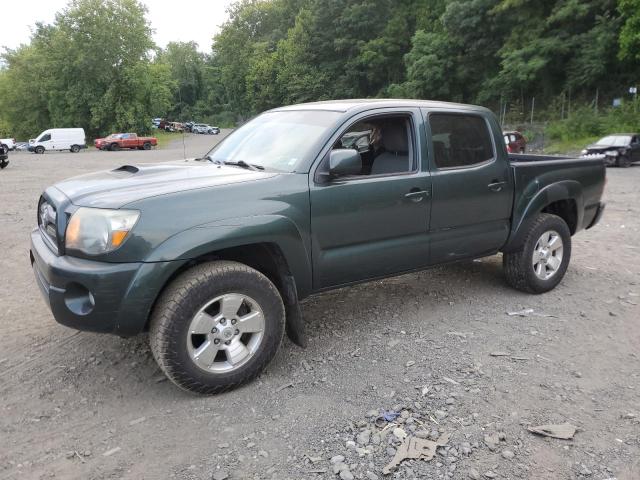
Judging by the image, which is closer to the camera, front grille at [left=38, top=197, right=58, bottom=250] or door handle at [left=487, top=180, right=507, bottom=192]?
front grille at [left=38, top=197, right=58, bottom=250]

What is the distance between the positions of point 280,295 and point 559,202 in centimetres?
337

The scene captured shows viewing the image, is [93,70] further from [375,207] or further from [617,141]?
[375,207]

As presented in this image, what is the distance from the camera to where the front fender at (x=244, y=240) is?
313cm

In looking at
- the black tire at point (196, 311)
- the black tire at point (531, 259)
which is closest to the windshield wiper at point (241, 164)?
the black tire at point (196, 311)

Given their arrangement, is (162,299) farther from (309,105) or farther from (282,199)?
(309,105)

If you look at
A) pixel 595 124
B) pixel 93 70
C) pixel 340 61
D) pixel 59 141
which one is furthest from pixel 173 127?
pixel 595 124

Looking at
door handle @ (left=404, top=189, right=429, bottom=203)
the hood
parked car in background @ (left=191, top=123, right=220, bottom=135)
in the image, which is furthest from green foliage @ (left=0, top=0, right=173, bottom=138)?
door handle @ (left=404, top=189, right=429, bottom=203)

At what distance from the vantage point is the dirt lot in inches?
110

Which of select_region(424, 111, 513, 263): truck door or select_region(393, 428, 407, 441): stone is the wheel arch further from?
select_region(424, 111, 513, 263): truck door

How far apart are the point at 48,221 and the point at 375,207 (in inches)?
89.0

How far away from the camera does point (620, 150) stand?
67.8ft

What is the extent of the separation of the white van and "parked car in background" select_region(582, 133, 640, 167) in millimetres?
37514

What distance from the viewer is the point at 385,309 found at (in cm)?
491

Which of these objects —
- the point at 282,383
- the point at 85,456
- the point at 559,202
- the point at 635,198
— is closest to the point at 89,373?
the point at 85,456
